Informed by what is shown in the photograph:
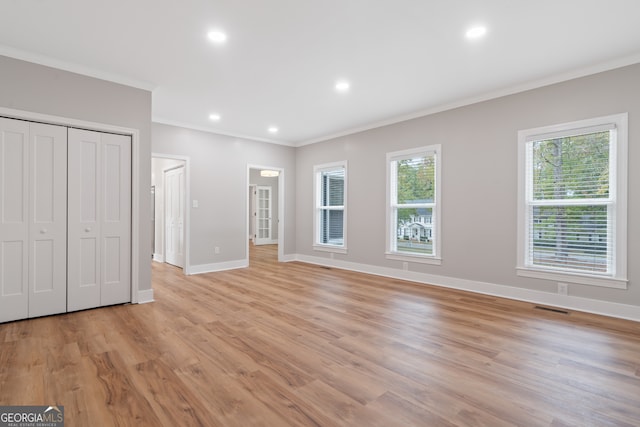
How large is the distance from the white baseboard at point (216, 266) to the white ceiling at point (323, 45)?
113 inches

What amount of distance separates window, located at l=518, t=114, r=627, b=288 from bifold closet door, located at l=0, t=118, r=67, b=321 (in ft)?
17.7

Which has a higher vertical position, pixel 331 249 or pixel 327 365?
pixel 331 249

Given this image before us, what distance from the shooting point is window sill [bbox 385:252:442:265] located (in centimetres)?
494

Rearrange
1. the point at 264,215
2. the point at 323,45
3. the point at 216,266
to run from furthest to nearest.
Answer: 1. the point at 264,215
2. the point at 216,266
3. the point at 323,45

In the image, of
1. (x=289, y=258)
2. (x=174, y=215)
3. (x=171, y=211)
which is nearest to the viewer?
(x=174, y=215)

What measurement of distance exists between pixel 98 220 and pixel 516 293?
203 inches

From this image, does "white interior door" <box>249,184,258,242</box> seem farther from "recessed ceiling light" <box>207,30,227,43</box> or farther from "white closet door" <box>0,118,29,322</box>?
"recessed ceiling light" <box>207,30,227,43</box>

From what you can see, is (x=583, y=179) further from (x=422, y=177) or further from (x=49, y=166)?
(x=49, y=166)

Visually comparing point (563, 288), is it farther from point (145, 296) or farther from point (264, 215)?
point (264, 215)

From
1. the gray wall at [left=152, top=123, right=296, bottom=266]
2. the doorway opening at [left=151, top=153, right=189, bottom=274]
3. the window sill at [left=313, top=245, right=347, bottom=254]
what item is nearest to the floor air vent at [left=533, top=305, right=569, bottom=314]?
the window sill at [left=313, top=245, right=347, bottom=254]

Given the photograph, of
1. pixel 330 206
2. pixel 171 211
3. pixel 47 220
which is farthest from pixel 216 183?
pixel 47 220

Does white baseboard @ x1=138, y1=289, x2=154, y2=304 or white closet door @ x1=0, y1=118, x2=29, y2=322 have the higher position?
white closet door @ x1=0, y1=118, x2=29, y2=322

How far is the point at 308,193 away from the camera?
720 centimetres

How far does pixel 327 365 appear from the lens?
2303 mm
